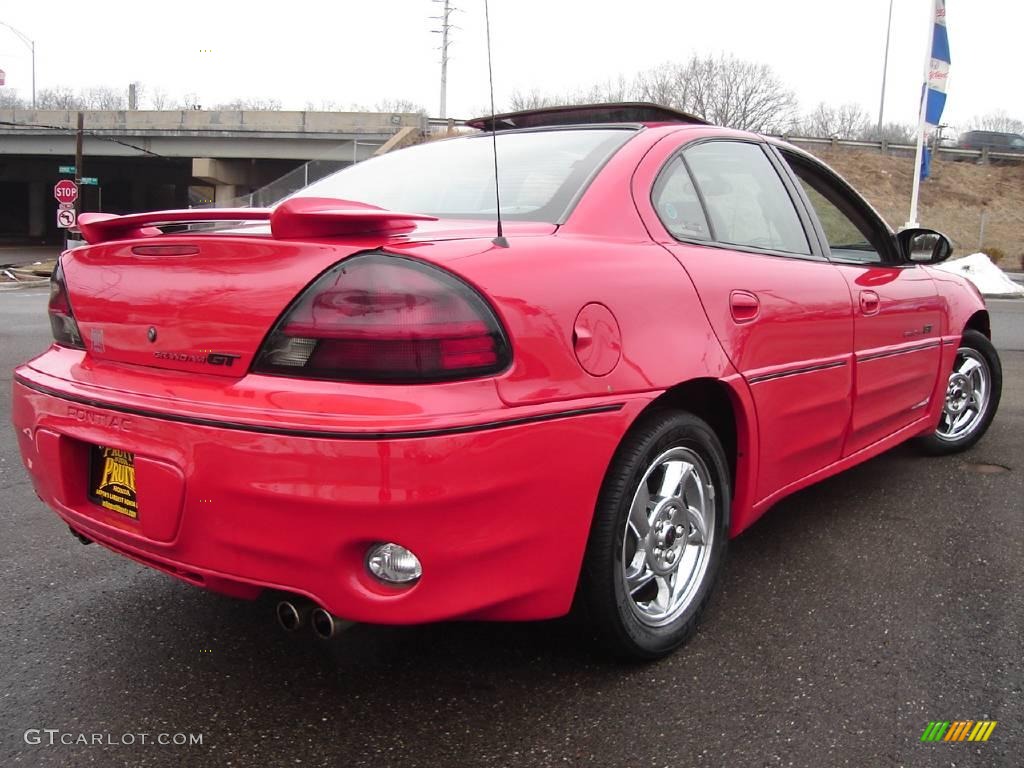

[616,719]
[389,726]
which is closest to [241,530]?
[389,726]

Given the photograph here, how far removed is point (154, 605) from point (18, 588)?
478 mm

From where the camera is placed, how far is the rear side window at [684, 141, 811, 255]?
9.35 feet

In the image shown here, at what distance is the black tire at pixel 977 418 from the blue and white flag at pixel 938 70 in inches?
559

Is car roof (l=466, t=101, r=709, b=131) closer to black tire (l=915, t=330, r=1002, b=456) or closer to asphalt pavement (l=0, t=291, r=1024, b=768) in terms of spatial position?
asphalt pavement (l=0, t=291, r=1024, b=768)

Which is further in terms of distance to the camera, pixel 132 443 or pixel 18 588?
pixel 18 588

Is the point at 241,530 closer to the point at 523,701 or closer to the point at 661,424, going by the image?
the point at 523,701

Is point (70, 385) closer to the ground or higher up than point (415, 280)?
closer to the ground

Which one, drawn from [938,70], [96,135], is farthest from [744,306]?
[96,135]

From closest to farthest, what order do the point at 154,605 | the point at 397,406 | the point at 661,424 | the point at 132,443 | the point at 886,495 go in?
1. the point at 397,406
2. the point at 132,443
3. the point at 661,424
4. the point at 154,605
5. the point at 886,495

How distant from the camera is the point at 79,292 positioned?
7.80ft

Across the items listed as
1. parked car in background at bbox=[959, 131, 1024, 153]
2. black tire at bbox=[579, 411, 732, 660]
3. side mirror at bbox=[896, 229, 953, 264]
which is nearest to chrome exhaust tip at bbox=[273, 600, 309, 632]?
black tire at bbox=[579, 411, 732, 660]

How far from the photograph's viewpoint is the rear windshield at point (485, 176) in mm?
2477

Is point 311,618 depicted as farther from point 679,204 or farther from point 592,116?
point 592,116

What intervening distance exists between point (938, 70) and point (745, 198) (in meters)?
16.4
